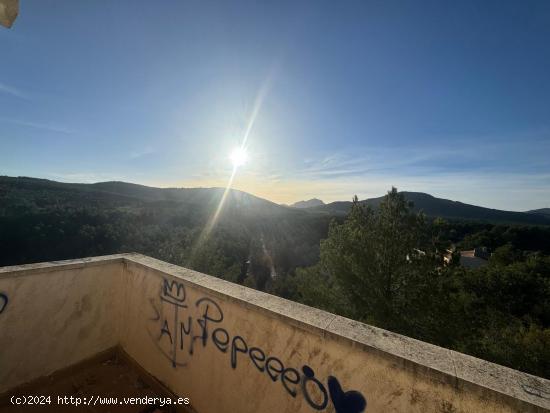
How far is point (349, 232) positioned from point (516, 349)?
8.08 m

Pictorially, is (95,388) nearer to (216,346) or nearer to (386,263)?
(216,346)

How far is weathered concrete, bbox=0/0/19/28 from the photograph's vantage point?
1569mm

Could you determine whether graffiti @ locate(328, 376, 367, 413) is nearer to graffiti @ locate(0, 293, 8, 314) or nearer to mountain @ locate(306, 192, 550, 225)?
graffiti @ locate(0, 293, 8, 314)

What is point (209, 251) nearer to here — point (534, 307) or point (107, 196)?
point (534, 307)

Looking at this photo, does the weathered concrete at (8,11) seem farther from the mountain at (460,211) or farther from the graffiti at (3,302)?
the mountain at (460,211)

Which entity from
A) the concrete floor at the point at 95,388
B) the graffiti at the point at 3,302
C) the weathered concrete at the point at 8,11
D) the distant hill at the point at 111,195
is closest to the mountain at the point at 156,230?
the distant hill at the point at 111,195

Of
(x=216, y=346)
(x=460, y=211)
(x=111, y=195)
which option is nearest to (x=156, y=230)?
(x=111, y=195)

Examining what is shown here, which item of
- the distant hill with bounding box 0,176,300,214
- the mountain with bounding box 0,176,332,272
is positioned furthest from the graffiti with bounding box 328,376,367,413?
the distant hill with bounding box 0,176,300,214

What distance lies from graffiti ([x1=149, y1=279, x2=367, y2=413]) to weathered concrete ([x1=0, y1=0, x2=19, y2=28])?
199 centimetres

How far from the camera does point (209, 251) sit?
2052 centimetres

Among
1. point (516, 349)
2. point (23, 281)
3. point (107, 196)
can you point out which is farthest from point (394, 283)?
point (107, 196)

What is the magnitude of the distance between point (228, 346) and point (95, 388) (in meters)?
1.51

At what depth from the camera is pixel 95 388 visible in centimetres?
245

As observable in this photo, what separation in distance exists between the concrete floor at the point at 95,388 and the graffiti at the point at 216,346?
0.38m
